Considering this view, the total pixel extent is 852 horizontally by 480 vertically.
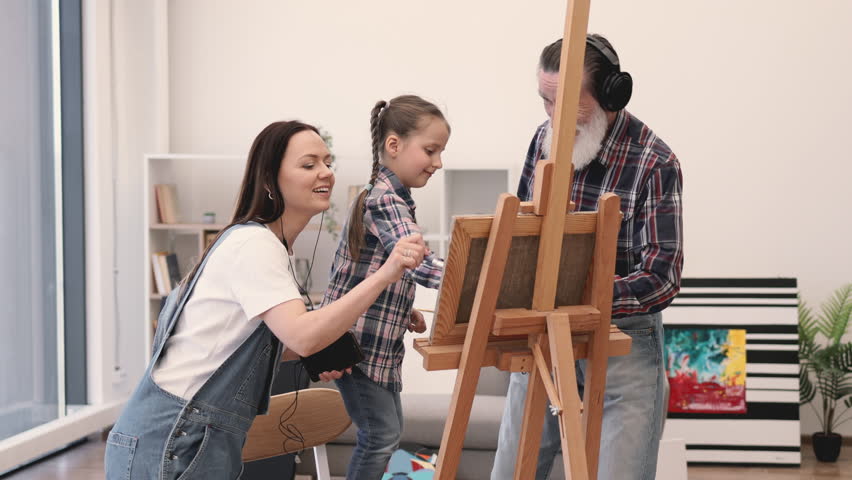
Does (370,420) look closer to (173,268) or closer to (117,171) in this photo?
(173,268)

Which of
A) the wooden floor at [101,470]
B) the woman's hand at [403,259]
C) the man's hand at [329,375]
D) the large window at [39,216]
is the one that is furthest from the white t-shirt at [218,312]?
the large window at [39,216]

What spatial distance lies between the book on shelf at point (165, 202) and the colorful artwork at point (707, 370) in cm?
312

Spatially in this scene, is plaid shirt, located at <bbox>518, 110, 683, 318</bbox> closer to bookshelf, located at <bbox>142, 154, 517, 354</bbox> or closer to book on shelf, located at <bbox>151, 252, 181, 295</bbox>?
bookshelf, located at <bbox>142, 154, 517, 354</bbox>

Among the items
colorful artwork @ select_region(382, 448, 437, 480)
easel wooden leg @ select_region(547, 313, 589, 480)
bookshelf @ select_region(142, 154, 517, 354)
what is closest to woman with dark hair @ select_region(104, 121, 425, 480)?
easel wooden leg @ select_region(547, 313, 589, 480)

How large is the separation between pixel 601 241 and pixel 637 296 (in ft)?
0.79

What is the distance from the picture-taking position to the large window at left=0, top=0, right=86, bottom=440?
4.28m

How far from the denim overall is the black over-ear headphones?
880 mm

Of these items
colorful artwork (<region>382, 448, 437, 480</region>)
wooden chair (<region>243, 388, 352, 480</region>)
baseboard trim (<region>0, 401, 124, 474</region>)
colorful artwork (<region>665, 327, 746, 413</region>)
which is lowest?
baseboard trim (<region>0, 401, 124, 474</region>)

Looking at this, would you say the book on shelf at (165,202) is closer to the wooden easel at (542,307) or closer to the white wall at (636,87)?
the white wall at (636,87)

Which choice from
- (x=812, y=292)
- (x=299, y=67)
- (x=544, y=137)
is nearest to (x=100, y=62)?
(x=299, y=67)

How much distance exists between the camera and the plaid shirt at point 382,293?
2133 mm

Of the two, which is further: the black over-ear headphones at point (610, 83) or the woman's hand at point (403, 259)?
the black over-ear headphones at point (610, 83)

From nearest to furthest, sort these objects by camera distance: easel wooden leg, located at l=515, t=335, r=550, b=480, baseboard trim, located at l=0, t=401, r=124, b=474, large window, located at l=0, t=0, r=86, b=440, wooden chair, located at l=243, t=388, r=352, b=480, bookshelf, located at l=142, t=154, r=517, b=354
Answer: easel wooden leg, located at l=515, t=335, r=550, b=480 < wooden chair, located at l=243, t=388, r=352, b=480 < baseboard trim, located at l=0, t=401, r=124, b=474 < large window, located at l=0, t=0, r=86, b=440 < bookshelf, located at l=142, t=154, r=517, b=354

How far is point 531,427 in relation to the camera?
180cm
